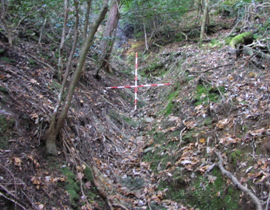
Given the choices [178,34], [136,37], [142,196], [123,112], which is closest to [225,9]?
[178,34]

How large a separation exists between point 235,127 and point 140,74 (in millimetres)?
9818

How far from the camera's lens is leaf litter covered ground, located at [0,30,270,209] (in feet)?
10.0

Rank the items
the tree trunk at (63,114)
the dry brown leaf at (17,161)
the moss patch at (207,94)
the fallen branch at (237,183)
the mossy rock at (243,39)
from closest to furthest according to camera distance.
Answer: the fallen branch at (237,183), the dry brown leaf at (17,161), the tree trunk at (63,114), the moss patch at (207,94), the mossy rock at (243,39)

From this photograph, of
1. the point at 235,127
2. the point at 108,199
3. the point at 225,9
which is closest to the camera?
the point at 108,199

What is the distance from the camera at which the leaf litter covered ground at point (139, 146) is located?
3049 millimetres

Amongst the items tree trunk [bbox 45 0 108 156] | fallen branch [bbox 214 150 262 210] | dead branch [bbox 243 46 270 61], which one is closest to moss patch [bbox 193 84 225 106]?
dead branch [bbox 243 46 270 61]

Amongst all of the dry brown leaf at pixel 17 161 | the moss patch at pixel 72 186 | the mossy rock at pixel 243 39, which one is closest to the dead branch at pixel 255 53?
the mossy rock at pixel 243 39

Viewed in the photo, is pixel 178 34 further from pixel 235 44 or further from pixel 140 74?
pixel 235 44

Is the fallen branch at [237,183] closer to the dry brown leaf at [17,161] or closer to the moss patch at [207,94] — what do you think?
the moss patch at [207,94]

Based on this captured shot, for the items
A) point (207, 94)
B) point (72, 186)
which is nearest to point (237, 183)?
point (72, 186)

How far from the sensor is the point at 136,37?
18.5 metres

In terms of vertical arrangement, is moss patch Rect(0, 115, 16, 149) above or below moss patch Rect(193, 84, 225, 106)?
above

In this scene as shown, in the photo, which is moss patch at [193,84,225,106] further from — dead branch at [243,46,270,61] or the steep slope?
dead branch at [243,46,270,61]

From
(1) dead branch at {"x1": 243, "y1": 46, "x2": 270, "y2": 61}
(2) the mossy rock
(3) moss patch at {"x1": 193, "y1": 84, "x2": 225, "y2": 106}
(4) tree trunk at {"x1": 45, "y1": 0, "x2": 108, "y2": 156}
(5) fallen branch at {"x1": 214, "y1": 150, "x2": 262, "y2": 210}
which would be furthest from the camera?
(2) the mossy rock
